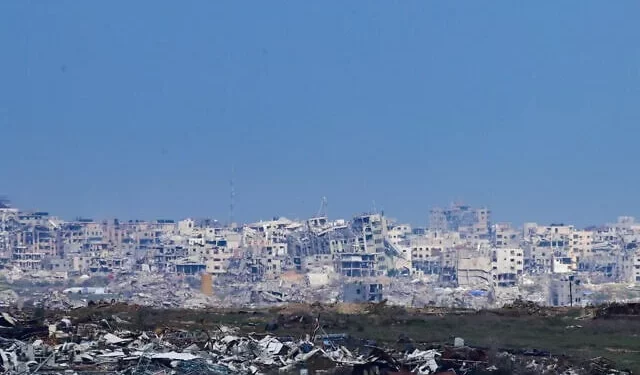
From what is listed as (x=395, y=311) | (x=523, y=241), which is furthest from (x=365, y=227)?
(x=395, y=311)

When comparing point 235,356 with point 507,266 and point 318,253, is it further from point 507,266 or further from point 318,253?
point 318,253

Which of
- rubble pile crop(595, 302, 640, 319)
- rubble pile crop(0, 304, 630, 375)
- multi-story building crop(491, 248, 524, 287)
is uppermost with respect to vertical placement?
multi-story building crop(491, 248, 524, 287)

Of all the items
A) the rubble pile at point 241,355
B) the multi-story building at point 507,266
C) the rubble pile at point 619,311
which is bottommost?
the rubble pile at point 241,355

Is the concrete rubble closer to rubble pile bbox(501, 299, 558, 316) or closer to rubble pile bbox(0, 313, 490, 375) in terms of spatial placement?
rubble pile bbox(0, 313, 490, 375)

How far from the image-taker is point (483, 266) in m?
105

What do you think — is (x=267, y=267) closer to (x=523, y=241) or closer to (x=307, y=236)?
(x=307, y=236)

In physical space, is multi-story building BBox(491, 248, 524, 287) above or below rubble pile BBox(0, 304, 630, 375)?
above

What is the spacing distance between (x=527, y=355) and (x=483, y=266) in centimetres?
8768

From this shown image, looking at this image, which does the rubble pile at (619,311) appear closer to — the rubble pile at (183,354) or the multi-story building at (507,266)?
the rubble pile at (183,354)

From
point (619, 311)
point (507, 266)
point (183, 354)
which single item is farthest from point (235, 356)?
point (507, 266)

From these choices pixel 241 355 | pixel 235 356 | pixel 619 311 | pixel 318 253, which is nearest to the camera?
pixel 235 356

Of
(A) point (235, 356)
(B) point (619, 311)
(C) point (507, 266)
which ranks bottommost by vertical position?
(A) point (235, 356)

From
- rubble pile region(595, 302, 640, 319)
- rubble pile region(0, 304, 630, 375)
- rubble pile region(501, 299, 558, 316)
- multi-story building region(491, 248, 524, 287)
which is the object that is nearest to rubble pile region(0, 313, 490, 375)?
rubble pile region(0, 304, 630, 375)

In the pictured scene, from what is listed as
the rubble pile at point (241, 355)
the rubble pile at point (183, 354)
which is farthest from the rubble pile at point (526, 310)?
the rubble pile at point (183, 354)
